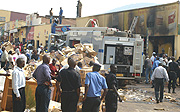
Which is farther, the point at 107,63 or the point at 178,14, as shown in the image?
the point at 178,14

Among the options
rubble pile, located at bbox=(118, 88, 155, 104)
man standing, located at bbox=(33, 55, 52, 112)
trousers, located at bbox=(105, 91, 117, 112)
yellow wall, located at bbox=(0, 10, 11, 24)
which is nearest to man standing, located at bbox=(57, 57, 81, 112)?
man standing, located at bbox=(33, 55, 52, 112)

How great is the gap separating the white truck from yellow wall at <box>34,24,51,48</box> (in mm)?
18493

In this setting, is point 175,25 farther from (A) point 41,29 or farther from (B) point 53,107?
(A) point 41,29

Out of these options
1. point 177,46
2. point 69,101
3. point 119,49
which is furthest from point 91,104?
point 177,46

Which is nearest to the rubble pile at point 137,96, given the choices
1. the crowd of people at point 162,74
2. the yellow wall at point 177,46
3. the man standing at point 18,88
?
the crowd of people at point 162,74

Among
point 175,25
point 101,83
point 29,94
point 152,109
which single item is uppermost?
point 175,25

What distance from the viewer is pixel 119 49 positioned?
1279cm

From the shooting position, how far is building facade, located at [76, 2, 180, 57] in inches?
728

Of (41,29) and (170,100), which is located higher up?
(41,29)

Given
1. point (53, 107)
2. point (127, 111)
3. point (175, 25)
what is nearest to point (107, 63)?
point (127, 111)

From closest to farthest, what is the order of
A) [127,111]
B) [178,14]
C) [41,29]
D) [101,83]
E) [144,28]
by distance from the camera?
[101,83] < [127,111] < [178,14] < [144,28] < [41,29]

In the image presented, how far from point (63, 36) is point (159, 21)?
28.6 feet

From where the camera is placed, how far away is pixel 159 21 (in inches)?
789

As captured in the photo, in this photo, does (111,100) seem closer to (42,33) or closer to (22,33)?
(42,33)
